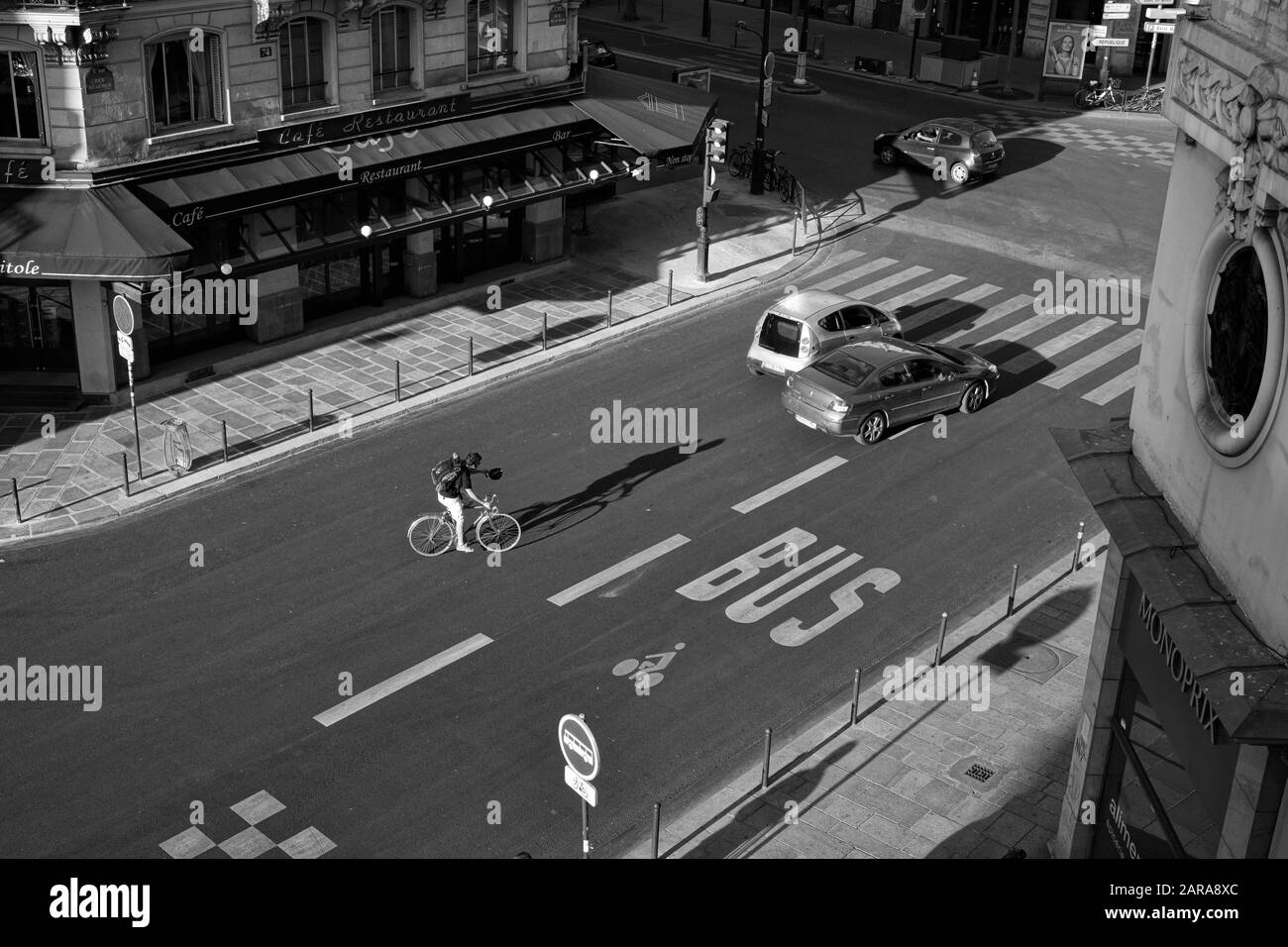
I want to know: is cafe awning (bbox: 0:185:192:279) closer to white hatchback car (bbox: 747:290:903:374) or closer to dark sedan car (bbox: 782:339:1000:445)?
white hatchback car (bbox: 747:290:903:374)

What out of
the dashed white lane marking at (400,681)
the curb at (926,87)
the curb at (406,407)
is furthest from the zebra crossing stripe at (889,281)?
the curb at (926,87)

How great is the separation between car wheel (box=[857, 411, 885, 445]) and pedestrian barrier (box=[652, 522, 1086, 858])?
185 inches

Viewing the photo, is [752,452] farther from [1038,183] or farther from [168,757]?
[1038,183]

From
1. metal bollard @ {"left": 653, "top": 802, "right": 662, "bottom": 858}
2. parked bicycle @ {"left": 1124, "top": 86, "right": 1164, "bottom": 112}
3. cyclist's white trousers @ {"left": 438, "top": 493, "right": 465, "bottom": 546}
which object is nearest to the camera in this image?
metal bollard @ {"left": 653, "top": 802, "right": 662, "bottom": 858}

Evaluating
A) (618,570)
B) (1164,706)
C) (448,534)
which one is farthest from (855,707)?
(448,534)

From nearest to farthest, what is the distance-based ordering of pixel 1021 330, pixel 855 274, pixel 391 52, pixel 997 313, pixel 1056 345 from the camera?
1. pixel 391 52
2. pixel 1056 345
3. pixel 1021 330
4. pixel 997 313
5. pixel 855 274

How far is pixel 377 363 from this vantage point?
31.7m

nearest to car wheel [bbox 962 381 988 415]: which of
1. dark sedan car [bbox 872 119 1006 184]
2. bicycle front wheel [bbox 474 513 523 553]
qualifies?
bicycle front wheel [bbox 474 513 523 553]

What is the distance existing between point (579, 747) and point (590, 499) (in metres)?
11.1

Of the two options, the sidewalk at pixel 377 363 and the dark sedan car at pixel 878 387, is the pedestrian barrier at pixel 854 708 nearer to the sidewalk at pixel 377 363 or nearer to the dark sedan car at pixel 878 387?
the dark sedan car at pixel 878 387

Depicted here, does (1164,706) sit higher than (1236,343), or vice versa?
(1236,343)

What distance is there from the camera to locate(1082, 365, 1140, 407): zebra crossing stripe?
31.2 m

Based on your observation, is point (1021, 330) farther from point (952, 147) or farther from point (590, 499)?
point (590, 499)

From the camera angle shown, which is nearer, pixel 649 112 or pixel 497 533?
pixel 497 533
